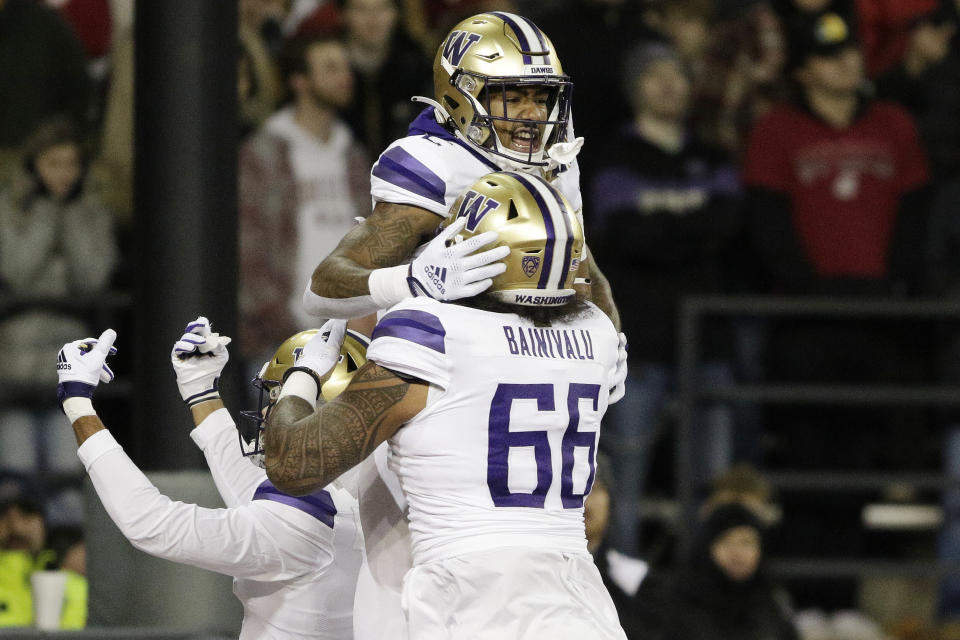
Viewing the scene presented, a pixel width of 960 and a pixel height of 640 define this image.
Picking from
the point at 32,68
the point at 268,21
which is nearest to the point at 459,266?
the point at 268,21

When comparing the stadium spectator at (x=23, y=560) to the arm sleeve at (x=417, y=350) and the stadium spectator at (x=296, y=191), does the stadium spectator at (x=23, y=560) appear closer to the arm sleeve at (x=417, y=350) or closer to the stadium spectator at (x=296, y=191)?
the stadium spectator at (x=296, y=191)

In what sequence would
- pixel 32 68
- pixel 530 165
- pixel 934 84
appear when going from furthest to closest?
1. pixel 934 84
2. pixel 32 68
3. pixel 530 165

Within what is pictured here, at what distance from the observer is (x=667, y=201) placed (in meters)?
7.77

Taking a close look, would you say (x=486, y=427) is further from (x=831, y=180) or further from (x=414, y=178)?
(x=831, y=180)

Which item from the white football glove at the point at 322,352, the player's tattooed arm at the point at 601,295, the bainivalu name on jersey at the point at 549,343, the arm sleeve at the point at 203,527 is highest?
the bainivalu name on jersey at the point at 549,343

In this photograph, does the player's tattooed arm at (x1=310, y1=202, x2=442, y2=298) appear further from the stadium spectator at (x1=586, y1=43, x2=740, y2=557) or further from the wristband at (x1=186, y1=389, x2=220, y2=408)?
the stadium spectator at (x1=586, y1=43, x2=740, y2=557)

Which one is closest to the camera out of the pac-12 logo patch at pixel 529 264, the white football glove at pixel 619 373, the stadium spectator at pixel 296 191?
the pac-12 logo patch at pixel 529 264

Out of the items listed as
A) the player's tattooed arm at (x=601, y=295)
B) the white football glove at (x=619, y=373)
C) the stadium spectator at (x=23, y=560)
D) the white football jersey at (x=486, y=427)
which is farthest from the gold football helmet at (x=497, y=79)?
the stadium spectator at (x=23, y=560)

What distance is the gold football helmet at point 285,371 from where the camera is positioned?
14.8ft

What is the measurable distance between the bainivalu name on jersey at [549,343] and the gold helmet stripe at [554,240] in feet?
0.36

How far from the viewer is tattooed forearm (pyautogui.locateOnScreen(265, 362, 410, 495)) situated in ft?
12.1

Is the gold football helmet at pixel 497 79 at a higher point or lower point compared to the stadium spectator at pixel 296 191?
higher

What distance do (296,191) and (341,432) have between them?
3845 mm

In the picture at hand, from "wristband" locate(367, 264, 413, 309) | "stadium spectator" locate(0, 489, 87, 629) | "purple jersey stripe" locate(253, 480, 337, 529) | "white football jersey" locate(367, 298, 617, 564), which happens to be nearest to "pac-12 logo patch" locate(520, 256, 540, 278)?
"white football jersey" locate(367, 298, 617, 564)
